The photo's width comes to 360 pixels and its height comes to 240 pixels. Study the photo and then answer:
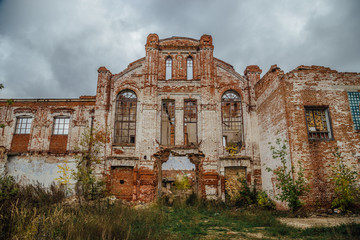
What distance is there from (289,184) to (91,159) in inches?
429

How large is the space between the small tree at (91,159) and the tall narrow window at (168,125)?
3728 millimetres

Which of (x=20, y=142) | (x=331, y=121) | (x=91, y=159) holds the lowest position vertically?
(x=91, y=159)

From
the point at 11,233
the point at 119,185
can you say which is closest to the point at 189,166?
the point at 119,185

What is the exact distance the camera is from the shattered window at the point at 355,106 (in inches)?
480

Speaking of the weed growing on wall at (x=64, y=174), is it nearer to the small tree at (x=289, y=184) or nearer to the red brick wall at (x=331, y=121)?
the small tree at (x=289, y=184)

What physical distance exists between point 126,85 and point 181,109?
13.1ft

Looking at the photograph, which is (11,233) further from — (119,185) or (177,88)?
(177,88)

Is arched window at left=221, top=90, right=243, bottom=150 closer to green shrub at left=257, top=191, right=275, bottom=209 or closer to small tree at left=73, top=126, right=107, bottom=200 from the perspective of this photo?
green shrub at left=257, top=191, right=275, bottom=209

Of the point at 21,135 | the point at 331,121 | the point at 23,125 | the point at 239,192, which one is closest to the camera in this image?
the point at 331,121

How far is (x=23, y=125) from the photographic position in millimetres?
17469

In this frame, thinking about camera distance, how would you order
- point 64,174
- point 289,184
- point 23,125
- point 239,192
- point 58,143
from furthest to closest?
1. point 23,125
2. point 58,143
3. point 64,174
4. point 239,192
5. point 289,184

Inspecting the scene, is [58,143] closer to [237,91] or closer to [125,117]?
[125,117]

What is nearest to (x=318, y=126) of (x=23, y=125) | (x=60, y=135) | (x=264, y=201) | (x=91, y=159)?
(x=264, y=201)

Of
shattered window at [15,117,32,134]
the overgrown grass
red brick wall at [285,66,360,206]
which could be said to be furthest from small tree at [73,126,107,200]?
red brick wall at [285,66,360,206]
